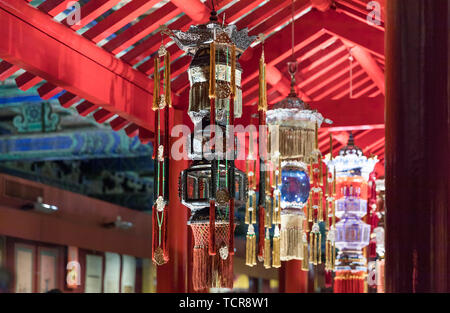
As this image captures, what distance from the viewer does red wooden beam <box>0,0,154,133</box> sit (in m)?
4.35

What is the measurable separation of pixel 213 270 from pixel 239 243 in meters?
10.1

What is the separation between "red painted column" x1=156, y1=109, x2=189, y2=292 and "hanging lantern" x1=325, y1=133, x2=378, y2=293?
107 cm

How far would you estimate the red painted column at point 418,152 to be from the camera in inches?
99.4

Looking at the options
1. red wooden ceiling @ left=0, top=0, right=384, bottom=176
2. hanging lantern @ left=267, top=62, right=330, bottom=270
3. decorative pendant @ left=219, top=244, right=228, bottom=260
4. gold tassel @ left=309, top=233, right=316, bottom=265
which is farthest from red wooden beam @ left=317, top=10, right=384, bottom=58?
decorative pendant @ left=219, top=244, right=228, bottom=260

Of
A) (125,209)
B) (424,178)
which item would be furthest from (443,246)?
(125,209)

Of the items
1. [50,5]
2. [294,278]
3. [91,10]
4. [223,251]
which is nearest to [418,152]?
[223,251]

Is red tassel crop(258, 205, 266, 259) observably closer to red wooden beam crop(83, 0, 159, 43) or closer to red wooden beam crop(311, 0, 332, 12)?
red wooden beam crop(83, 0, 159, 43)

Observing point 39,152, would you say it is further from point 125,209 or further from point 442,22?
point 442,22

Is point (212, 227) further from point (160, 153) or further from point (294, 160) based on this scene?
point (294, 160)

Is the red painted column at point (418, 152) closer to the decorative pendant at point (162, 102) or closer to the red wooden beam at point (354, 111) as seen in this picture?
the decorative pendant at point (162, 102)

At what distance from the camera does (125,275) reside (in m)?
12.0

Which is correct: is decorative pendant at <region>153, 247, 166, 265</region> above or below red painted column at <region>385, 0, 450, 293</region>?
below

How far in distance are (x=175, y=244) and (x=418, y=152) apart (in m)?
3.83

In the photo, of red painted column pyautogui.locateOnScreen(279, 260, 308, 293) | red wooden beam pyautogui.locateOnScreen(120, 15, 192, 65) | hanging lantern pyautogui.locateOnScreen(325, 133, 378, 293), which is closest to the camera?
red wooden beam pyautogui.locateOnScreen(120, 15, 192, 65)
